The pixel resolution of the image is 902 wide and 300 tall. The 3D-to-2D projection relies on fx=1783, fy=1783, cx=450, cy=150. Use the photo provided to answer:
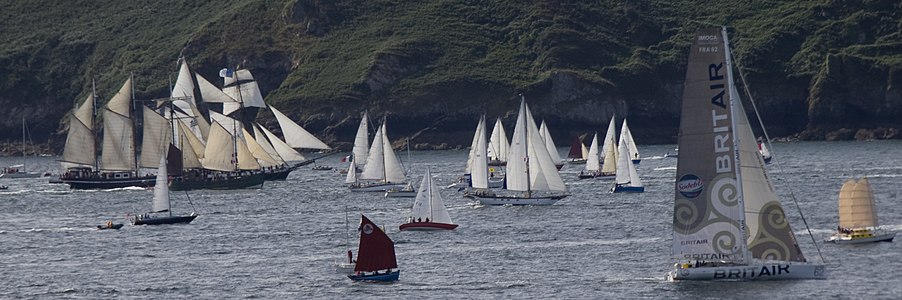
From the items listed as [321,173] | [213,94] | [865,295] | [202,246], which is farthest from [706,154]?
[321,173]

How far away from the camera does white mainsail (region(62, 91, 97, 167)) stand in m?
145

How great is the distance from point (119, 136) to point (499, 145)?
3109 cm

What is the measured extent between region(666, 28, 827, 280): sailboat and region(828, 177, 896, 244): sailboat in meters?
13.7

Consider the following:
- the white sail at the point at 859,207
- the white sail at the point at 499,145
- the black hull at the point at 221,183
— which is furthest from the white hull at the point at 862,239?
the black hull at the point at 221,183

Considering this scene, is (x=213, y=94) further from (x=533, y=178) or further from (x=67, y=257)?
(x=67, y=257)

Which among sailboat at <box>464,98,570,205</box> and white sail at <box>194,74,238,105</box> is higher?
white sail at <box>194,74,238,105</box>

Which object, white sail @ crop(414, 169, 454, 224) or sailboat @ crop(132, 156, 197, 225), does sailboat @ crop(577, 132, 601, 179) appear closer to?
sailboat @ crop(132, 156, 197, 225)

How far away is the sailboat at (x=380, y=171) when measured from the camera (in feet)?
405

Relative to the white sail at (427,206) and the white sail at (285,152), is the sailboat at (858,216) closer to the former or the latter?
the white sail at (427,206)

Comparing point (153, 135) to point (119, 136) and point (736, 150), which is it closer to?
point (119, 136)

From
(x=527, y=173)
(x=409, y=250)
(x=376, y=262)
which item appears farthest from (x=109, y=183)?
(x=376, y=262)

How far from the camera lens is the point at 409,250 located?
7662cm

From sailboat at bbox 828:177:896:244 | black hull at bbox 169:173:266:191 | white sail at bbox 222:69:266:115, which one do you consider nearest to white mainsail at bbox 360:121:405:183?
black hull at bbox 169:173:266:191

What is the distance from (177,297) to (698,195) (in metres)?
19.6
